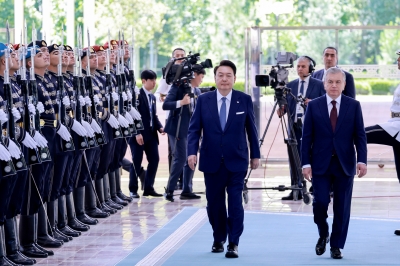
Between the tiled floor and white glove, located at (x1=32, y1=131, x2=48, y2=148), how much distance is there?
94 centimetres

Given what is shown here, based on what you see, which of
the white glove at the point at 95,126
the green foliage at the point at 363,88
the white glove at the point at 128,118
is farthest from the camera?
the green foliage at the point at 363,88

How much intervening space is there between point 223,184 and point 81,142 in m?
1.70

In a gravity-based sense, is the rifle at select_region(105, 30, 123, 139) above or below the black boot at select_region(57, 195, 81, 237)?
above

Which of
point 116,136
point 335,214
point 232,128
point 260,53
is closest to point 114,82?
point 116,136

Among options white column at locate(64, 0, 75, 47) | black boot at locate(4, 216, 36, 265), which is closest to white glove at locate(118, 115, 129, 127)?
black boot at locate(4, 216, 36, 265)

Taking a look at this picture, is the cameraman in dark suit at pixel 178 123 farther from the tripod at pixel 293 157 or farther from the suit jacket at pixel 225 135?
the suit jacket at pixel 225 135

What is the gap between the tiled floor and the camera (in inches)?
356

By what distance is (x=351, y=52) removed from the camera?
3209cm

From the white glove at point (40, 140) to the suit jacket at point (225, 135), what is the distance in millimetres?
1161

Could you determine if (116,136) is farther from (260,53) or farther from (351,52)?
(351,52)

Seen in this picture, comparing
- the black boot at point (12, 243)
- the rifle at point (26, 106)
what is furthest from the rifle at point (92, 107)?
the black boot at point (12, 243)

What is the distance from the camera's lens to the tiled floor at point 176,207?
9031mm

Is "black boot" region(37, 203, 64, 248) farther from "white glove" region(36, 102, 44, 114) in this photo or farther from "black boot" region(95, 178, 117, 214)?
"black boot" region(95, 178, 117, 214)

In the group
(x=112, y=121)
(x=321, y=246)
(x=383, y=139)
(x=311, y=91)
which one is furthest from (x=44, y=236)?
(x=311, y=91)
